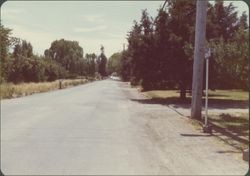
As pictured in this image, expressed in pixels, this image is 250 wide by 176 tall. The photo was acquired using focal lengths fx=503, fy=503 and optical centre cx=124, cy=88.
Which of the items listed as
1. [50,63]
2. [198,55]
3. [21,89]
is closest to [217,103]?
[198,55]

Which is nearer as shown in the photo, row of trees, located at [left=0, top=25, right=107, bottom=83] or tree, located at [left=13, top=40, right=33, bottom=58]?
tree, located at [left=13, top=40, right=33, bottom=58]

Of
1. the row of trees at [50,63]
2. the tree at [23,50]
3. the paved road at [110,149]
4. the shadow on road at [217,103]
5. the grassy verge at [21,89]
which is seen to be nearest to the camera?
the paved road at [110,149]

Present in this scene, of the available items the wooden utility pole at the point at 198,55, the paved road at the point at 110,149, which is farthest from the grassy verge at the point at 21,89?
the paved road at the point at 110,149

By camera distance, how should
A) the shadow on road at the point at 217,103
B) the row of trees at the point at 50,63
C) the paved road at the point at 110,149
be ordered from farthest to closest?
1. the row of trees at the point at 50,63
2. the shadow on road at the point at 217,103
3. the paved road at the point at 110,149

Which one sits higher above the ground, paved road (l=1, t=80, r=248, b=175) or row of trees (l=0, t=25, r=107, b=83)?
row of trees (l=0, t=25, r=107, b=83)

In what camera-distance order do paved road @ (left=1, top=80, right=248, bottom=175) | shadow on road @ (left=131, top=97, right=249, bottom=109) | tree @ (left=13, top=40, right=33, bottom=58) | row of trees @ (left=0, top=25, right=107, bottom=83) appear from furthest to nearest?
row of trees @ (left=0, top=25, right=107, bottom=83) < shadow on road @ (left=131, top=97, right=249, bottom=109) < tree @ (left=13, top=40, right=33, bottom=58) < paved road @ (left=1, top=80, right=248, bottom=175)

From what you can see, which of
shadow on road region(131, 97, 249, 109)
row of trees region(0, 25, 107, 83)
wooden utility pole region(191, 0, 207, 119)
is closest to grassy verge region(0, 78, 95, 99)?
row of trees region(0, 25, 107, 83)

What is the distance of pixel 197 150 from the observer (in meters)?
11.1

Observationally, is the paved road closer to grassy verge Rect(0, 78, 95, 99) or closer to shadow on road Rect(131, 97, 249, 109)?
shadow on road Rect(131, 97, 249, 109)

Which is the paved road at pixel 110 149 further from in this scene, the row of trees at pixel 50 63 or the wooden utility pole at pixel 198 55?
the row of trees at pixel 50 63

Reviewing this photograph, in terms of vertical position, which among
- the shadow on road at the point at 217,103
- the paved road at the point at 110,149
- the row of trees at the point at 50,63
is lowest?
the shadow on road at the point at 217,103

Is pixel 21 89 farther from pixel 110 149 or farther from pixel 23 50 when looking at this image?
pixel 110 149

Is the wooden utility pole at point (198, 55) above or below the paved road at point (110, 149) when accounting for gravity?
above

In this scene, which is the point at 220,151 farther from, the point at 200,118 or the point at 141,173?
the point at 200,118
